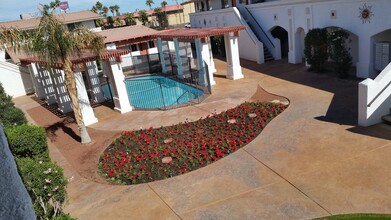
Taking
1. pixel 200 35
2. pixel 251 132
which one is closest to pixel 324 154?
pixel 251 132

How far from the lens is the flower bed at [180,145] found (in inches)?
409

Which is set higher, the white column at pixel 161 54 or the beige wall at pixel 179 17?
the beige wall at pixel 179 17

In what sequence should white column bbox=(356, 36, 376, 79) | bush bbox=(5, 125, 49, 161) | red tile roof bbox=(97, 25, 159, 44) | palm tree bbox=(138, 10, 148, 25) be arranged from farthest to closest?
palm tree bbox=(138, 10, 148, 25) → red tile roof bbox=(97, 25, 159, 44) → white column bbox=(356, 36, 376, 79) → bush bbox=(5, 125, 49, 161)

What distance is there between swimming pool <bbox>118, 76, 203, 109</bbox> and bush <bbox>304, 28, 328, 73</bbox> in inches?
272

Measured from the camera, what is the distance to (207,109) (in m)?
15.6

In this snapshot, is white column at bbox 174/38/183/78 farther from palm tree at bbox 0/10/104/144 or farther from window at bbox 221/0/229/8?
window at bbox 221/0/229/8

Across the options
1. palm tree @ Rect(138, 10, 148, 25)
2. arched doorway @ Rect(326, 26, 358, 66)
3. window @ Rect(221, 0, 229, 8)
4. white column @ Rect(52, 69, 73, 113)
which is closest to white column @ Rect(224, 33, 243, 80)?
arched doorway @ Rect(326, 26, 358, 66)

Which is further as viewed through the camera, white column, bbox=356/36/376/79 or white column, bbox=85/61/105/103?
white column, bbox=85/61/105/103

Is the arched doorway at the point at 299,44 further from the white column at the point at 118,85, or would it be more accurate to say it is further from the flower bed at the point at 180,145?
the white column at the point at 118,85

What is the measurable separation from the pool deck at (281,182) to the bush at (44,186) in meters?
1.38

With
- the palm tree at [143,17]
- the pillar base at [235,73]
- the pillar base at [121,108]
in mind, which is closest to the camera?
the pillar base at [121,108]

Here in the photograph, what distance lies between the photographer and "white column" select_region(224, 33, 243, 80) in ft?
66.8

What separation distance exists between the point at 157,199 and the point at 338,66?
43.2 feet

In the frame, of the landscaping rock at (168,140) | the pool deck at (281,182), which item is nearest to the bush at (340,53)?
the pool deck at (281,182)
